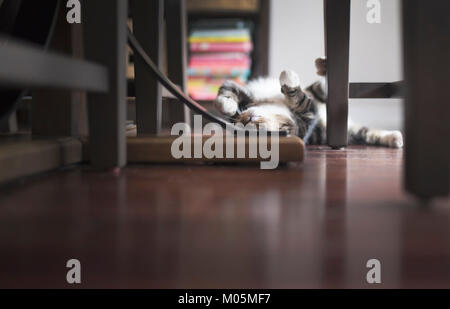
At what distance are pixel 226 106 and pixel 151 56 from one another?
0.28 m

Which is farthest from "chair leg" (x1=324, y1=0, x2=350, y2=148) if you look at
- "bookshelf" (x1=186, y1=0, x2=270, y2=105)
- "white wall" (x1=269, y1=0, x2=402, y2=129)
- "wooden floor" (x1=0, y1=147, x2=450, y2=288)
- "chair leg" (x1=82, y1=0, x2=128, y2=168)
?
"bookshelf" (x1=186, y1=0, x2=270, y2=105)

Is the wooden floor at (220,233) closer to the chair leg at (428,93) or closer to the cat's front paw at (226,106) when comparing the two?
the chair leg at (428,93)

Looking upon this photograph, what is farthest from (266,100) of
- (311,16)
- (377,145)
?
(311,16)

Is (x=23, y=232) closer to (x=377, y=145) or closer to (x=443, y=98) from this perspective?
(x=443, y=98)

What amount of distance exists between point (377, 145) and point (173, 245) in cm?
131

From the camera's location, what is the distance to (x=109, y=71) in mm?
784

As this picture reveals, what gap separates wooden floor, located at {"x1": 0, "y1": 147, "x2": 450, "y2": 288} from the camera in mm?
336

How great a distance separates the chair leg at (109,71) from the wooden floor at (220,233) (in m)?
0.07

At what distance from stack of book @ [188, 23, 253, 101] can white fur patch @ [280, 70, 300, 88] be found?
4.42 ft

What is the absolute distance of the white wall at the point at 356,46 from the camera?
8.20 feet
